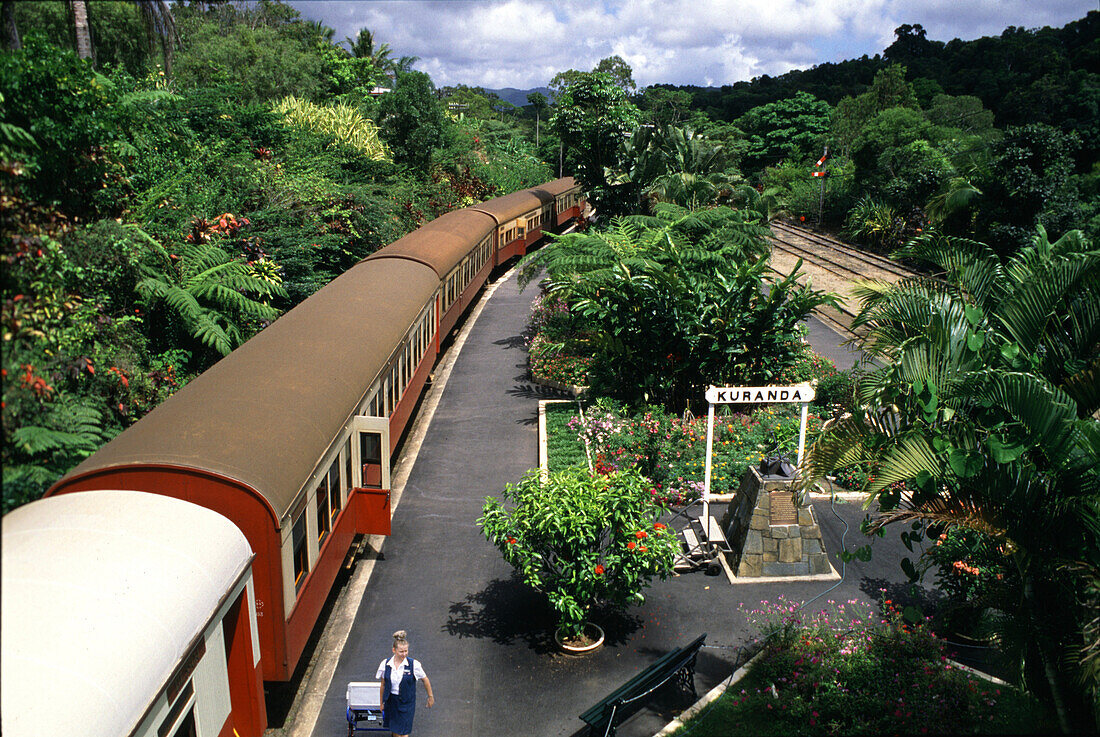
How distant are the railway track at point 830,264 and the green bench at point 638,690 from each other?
17734 millimetres

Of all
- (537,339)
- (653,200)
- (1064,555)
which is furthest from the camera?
(653,200)

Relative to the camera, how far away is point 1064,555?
5.43 metres

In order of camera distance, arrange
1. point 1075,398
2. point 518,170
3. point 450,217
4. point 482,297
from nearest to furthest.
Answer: point 1075,398, point 450,217, point 482,297, point 518,170

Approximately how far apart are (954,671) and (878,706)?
0.88 m

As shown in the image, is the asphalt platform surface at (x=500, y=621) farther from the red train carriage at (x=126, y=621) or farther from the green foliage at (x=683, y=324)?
the green foliage at (x=683, y=324)

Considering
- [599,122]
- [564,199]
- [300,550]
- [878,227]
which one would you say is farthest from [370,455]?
[878,227]

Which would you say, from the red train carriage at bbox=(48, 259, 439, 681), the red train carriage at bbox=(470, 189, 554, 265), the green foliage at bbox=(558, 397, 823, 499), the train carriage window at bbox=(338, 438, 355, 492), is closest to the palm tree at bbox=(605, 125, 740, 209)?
the red train carriage at bbox=(470, 189, 554, 265)

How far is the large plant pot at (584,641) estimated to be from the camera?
8273 mm

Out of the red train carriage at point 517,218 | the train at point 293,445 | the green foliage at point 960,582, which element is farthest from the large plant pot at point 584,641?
the red train carriage at point 517,218

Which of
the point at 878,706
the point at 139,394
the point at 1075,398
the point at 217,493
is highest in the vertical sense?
the point at 1075,398

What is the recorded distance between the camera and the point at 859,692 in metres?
6.94

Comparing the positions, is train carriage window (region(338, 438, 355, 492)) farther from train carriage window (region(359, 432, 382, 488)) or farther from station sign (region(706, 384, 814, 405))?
station sign (region(706, 384, 814, 405))

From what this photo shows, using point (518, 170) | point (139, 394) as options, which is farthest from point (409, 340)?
point (518, 170)

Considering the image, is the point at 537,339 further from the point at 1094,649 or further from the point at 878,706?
the point at 1094,649
